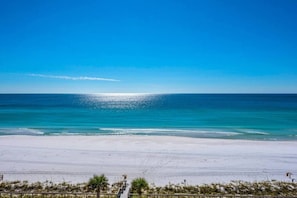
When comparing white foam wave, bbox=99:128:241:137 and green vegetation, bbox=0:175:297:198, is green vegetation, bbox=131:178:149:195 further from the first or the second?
white foam wave, bbox=99:128:241:137

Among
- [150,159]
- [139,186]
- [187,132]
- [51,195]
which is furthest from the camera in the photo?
[187,132]

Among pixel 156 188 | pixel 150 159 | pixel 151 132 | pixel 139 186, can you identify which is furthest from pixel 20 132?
pixel 156 188

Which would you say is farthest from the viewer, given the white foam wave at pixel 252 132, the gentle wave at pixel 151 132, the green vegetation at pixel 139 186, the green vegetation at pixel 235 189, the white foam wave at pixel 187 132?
the white foam wave at pixel 252 132

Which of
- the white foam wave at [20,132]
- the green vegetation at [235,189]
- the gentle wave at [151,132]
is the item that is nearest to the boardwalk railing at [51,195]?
the green vegetation at [235,189]

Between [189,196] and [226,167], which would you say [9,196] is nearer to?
[189,196]

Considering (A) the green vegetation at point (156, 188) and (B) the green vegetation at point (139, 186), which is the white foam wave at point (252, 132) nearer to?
(A) the green vegetation at point (156, 188)

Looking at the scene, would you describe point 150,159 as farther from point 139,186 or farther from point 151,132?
point 151,132

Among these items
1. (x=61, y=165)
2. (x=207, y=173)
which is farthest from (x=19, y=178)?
(x=207, y=173)

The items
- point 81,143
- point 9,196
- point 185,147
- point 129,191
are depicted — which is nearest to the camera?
point 9,196

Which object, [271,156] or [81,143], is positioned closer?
[271,156]
